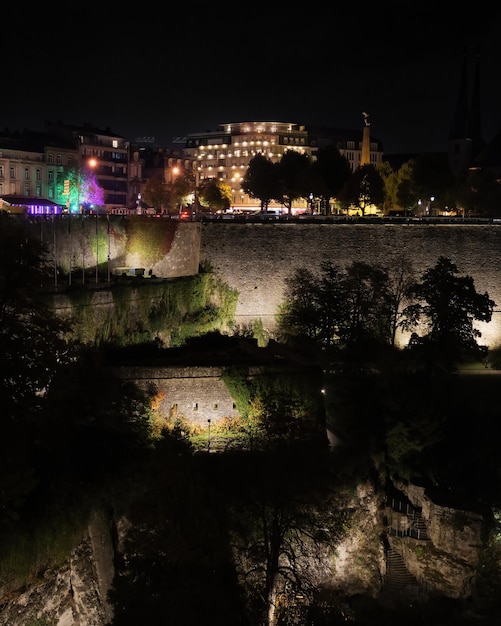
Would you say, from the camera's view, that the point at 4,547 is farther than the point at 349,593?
No

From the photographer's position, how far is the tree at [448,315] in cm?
2919

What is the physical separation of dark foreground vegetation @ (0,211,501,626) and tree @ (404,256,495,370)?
1596 millimetres

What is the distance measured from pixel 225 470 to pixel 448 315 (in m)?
14.1

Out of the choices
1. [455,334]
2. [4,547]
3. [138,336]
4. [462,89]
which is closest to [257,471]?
[4,547]

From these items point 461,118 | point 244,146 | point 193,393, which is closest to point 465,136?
point 461,118

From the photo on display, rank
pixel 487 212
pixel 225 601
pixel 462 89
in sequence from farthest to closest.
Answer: pixel 462 89 → pixel 487 212 → pixel 225 601

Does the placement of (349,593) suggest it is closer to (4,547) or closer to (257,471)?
(257,471)

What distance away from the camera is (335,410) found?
24.2 m

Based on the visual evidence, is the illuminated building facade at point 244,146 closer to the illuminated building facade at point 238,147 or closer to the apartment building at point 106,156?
the illuminated building facade at point 238,147

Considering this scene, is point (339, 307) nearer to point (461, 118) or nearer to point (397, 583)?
point (397, 583)

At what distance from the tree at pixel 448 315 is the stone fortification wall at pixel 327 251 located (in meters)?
3.46

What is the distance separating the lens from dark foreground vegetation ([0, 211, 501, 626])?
17.1 m

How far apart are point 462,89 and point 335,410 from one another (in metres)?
51.5

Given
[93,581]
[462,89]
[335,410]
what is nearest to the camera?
[93,581]
